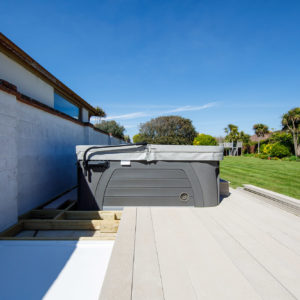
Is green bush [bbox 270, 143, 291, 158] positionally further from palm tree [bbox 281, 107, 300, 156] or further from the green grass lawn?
the green grass lawn

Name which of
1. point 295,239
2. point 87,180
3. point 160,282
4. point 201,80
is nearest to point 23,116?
point 87,180

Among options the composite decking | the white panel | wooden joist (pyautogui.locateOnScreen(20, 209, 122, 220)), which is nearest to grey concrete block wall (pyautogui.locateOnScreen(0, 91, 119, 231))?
wooden joist (pyautogui.locateOnScreen(20, 209, 122, 220))

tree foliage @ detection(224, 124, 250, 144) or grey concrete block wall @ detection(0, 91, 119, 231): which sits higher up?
tree foliage @ detection(224, 124, 250, 144)

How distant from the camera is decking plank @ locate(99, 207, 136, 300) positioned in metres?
0.98

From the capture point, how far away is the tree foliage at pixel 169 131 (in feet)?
83.3

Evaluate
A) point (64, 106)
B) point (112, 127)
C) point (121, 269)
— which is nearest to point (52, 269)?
point (121, 269)

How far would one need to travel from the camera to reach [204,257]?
1315 mm

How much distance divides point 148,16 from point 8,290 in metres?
7.48

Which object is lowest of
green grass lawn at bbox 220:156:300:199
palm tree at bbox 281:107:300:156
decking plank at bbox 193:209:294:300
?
green grass lawn at bbox 220:156:300:199

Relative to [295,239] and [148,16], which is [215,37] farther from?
[295,239]

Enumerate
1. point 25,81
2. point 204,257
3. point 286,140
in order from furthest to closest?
point 286,140
point 25,81
point 204,257

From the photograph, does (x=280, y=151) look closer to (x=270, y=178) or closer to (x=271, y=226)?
(x=270, y=178)

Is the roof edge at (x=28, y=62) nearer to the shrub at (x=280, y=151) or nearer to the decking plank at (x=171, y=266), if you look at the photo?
the decking plank at (x=171, y=266)

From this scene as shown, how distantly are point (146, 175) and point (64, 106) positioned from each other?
4.81 m
